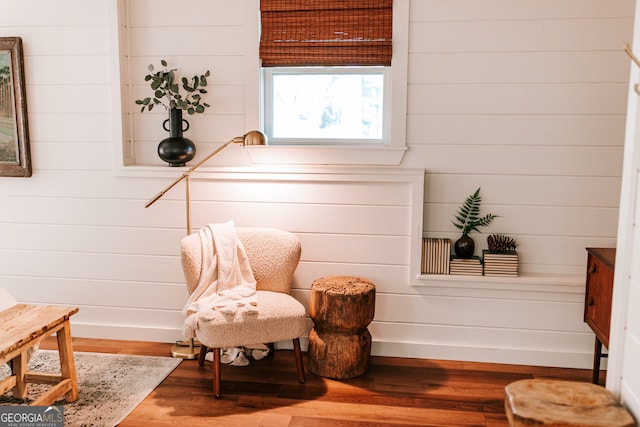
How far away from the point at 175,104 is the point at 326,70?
0.90m

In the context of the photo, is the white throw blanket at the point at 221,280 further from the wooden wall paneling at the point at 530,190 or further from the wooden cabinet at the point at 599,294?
the wooden cabinet at the point at 599,294

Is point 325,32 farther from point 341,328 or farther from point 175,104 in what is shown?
point 341,328

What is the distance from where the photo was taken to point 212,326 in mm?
2857

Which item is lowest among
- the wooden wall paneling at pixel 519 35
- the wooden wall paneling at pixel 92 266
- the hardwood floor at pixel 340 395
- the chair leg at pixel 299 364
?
the hardwood floor at pixel 340 395

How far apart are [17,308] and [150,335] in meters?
0.98

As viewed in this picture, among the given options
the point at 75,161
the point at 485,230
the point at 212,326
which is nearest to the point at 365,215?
the point at 485,230

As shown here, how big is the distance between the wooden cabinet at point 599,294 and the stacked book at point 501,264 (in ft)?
1.25

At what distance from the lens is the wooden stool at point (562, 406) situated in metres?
1.78

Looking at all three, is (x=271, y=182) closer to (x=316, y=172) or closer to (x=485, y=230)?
(x=316, y=172)

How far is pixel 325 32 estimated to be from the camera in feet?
11.1

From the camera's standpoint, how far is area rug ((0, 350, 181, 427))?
2727 mm

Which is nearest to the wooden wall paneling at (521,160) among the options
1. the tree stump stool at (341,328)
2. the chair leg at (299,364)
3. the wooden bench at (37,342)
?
the tree stump stool at (341,328)

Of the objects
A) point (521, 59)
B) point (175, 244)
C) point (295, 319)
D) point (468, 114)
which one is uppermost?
point (521, 59)

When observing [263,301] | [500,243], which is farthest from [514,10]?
[263,301]
